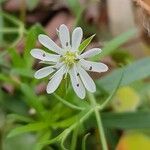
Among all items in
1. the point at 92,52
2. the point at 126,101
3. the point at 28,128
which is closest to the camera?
the point at 92,52

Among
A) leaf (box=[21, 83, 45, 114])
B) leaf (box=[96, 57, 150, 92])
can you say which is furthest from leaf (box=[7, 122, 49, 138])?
leaf (box=[96, 57, 150, 92])

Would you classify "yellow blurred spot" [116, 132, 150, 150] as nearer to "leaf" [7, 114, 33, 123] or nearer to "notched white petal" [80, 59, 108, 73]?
"leaf" [7, 114, 33, 123]

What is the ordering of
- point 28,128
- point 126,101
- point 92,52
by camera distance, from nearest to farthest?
point 92,52
point 28,128
point 126,101

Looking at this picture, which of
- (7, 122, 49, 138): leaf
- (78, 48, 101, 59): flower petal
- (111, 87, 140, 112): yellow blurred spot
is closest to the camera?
(78, 48, 101, 59): flower petal

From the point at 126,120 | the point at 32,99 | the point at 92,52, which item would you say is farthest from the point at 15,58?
the point at 92,52

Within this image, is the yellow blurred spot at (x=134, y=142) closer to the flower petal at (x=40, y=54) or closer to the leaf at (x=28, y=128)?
the leaf at (x=28, y=128)

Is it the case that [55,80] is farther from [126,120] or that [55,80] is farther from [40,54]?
[126,120]
